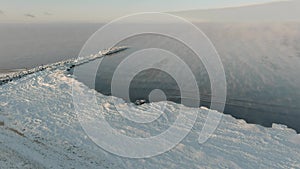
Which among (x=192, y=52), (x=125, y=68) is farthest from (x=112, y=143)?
(x=192, y=52)

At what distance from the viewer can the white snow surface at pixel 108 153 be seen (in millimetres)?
21203

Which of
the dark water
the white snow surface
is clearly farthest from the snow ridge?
the white snow surface

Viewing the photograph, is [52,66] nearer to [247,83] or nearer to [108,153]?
[247,83]

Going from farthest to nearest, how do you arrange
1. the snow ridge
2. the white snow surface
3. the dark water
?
the snow ridge
the dark water
the white snow surface

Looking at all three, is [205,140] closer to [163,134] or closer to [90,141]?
[163,134]

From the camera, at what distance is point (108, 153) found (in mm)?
22547

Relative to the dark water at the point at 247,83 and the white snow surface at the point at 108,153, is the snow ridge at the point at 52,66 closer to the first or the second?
the dark water at the point at 247,83

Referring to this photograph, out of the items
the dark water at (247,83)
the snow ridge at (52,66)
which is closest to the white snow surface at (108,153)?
the dark water at (247,83)

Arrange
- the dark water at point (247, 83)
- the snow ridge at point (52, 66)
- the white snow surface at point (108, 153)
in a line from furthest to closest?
1. the snow ridge at point (52, 66)
2. the dark water at point (247, 83)
3. the white snow surface at point (108, 153)

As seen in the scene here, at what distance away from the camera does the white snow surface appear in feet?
69.6

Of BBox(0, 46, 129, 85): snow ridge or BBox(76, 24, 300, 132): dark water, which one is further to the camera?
BBox(0, 46, 129, 85): snow ridge

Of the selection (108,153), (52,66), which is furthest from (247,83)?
(52,66)

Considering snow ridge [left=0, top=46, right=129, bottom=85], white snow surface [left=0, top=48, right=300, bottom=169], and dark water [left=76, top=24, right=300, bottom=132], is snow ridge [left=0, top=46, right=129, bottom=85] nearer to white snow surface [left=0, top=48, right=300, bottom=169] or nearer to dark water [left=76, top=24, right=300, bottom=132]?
dark water [left=76, top=24, right=300, bottom=132]

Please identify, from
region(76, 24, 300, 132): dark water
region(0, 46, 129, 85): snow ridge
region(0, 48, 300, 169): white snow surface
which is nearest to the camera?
region(0, 48, 300, 169): white snow surface
